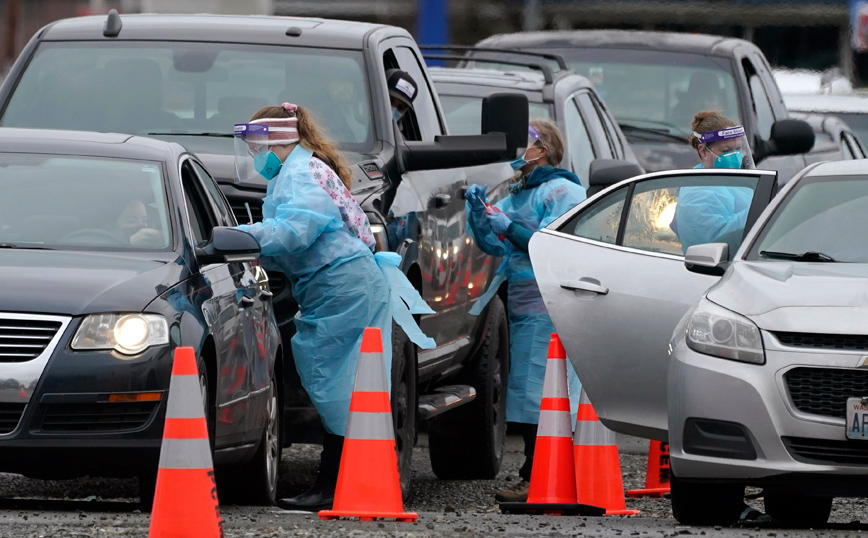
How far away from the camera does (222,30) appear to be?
35.1 ft

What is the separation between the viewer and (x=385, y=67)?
10.8 m

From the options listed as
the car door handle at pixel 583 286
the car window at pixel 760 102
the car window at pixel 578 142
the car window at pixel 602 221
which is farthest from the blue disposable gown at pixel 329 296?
the car window at pixel 760 102

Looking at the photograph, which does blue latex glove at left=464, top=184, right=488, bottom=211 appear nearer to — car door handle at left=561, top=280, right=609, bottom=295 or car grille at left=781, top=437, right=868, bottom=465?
car door handle at left=561, top=280, right=609, bottom=295

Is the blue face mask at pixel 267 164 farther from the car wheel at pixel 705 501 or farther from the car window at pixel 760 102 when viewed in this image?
the car window at pixel 760 102

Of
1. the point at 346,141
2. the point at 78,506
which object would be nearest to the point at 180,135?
the point at 346,141

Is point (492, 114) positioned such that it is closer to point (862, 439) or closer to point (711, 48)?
point (862, 439)

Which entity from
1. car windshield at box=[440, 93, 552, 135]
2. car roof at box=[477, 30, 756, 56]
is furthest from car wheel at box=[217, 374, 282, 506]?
car roof at box=[477, 30, 756, 56]

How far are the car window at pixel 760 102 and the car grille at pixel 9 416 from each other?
924 cm

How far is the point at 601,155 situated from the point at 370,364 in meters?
5.89

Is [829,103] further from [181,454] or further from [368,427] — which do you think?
[181,454]

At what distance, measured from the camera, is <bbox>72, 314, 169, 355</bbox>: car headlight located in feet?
24.1

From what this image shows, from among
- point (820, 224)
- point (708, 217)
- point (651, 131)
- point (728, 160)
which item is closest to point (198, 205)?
point (708, 217)

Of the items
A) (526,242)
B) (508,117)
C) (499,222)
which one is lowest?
(526,242)

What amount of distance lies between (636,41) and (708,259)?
8405 mm
